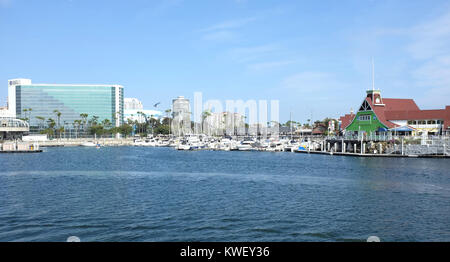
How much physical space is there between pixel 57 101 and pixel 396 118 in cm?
15591

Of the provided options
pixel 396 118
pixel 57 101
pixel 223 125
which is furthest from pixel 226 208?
Answer: pixel 57 101

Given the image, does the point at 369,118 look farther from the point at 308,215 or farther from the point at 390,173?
the point at 308,215

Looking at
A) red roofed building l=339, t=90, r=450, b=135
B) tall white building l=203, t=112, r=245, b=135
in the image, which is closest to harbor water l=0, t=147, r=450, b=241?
red roofed building l=339, t=90, r=450, b=135

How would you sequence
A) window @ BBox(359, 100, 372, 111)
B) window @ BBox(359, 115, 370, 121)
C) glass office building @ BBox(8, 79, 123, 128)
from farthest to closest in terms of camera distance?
1. glass office building @ BBox(8, 79, 123, 128)
2. window @ BBox(359, 115, 370, 121)
3. window @ BBox(359, 100, 372, 111)

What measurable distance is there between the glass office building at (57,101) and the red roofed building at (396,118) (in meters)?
130

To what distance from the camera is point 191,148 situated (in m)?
107

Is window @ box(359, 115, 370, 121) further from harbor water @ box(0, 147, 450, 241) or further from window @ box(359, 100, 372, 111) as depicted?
harbor water @ box(0, 147, 450, 241)

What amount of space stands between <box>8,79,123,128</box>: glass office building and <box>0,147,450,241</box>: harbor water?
152 metres

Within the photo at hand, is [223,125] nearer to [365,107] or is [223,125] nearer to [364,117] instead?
[364,117]

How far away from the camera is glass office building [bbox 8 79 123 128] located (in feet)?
593

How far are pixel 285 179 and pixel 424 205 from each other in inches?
631

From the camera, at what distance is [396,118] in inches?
2938

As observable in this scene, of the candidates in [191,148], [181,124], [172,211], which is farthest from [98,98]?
[172,211]
